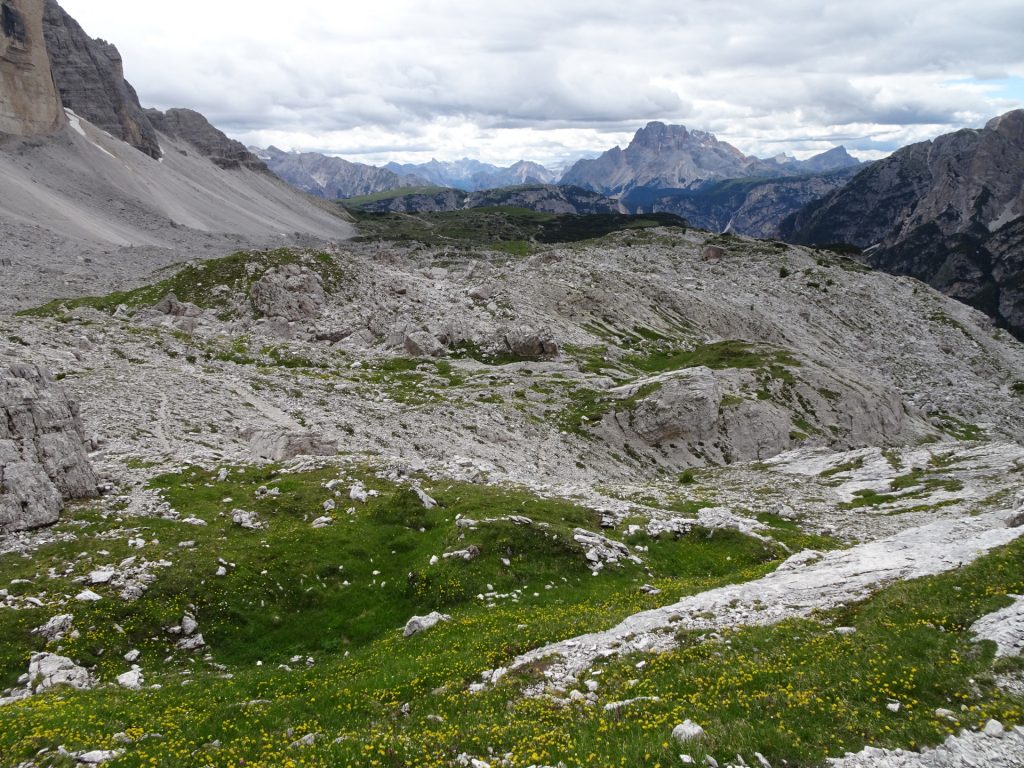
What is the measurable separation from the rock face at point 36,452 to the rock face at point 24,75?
21113cm

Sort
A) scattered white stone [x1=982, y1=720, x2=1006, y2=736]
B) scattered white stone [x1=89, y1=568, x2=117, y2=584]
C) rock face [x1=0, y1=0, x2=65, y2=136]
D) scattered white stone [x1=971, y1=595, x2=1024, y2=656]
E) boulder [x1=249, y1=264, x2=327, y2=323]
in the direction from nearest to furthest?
1. scattered white stone [x1=982, y1=720, x2=1006, y2=736]
2. scattered white stone [x1=971, y1=595, x2=1024, y2=656]
3. scattered white stone [x1=89, y1=568, x2=117, y2=584]
4. boulder [x1=249, y1=264, x2=327, y2=323]
5. rock face [x1=0, y1=0, x2=65, y2=136]

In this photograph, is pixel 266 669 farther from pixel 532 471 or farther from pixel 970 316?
pixel 970 316

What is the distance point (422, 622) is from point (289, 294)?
76509 millimetres

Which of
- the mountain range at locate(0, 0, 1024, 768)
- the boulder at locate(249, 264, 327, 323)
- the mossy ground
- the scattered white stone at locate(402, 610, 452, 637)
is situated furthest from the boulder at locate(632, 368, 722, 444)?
the boulder at locate(249, 264, 327, 323)

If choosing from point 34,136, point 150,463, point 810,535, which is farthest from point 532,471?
point 34,136

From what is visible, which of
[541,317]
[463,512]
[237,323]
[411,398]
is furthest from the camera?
[541,317]

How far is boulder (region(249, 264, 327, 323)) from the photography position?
8725 centimetres

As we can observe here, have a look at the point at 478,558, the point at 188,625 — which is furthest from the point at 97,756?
the point at 478,558

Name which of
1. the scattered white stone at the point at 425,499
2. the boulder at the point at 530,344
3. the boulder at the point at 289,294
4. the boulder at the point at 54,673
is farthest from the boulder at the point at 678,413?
the boulder at the point at 289,294

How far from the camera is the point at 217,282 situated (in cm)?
9262

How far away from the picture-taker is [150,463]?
35.8m

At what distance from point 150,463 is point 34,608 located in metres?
16.0

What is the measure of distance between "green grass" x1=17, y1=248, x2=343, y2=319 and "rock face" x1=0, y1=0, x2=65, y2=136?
478 ft

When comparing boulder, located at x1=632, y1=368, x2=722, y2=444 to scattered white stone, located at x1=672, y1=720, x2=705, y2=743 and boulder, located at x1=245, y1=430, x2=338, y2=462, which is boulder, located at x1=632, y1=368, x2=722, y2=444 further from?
scattered white stone, located at x1=672, y1=720, x2=705, y2=743
